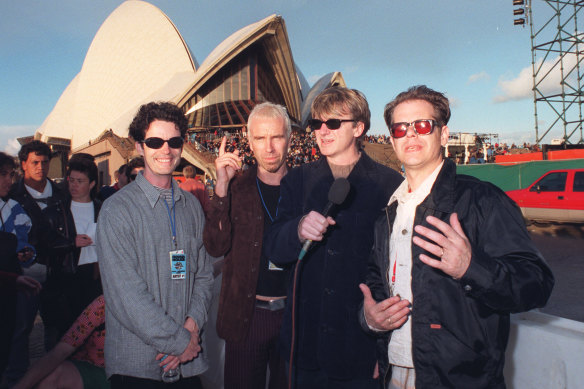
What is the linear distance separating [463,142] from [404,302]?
94.1ft

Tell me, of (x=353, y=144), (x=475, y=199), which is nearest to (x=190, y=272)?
(x=353, y=144)

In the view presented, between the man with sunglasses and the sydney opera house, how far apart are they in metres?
29.3

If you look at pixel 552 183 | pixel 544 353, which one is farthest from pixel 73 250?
pixel 552 183

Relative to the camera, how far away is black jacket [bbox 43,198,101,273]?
107 inches

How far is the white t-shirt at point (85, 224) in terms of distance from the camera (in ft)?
9.34

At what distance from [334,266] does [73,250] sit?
7.45 ft

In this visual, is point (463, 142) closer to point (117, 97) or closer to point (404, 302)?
point (404, 302)

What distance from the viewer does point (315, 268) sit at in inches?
62.9

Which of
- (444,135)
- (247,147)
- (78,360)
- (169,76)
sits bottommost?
(78,360)

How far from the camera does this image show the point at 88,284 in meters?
2.79

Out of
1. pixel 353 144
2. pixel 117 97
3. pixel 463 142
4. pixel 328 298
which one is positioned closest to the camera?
pixel 328 298

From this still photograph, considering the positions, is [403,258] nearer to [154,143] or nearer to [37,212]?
[154,143]

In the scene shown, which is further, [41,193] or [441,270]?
[41,193]

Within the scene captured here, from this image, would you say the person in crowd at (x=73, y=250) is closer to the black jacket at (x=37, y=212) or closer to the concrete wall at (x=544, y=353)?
the black jacket at (x=37, y=212)
